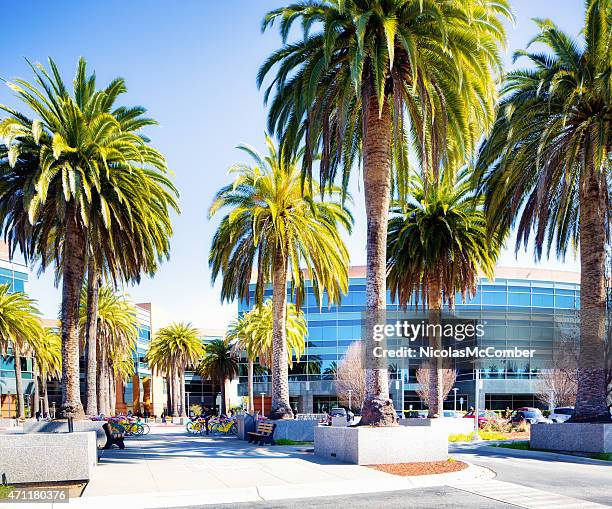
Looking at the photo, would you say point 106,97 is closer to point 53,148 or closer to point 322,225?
point 53,148

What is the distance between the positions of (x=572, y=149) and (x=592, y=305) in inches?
211

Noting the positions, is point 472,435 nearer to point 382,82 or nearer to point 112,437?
point 112,437

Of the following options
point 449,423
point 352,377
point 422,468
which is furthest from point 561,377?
point 422,468

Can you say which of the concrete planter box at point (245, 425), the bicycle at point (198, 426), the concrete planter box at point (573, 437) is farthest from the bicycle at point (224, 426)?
the concrete planter box at point (573, 437)

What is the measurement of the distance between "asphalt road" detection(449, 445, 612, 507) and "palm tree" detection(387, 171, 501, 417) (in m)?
9.19

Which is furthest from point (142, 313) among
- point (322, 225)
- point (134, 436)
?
point (322, 225)

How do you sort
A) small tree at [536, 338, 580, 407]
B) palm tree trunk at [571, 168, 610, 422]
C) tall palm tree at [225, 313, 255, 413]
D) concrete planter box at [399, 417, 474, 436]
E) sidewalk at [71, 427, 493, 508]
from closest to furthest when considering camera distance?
1. sidewalk at [71, 427, 493, 508]
2. palm tree trunk at [571, 168, 610, 422]
3. concrete planter box at [399, 417, 474, 436]
4. small tree at [536, 338, 580, 407]
5. tall palm tree at [225, 313, 255, 413]

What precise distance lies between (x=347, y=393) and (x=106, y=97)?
153 feet

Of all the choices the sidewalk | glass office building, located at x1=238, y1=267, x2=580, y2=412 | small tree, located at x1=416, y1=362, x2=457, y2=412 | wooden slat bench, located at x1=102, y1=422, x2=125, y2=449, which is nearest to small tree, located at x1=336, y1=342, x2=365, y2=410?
glass office building, located at x1=238, y1=267, x2=580, y2=412

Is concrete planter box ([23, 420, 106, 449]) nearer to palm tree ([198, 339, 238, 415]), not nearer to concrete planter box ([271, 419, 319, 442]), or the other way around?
concrete planter box ([271, 419, 319, 442])

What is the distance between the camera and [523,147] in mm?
23078

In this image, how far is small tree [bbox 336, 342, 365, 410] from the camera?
62.5m

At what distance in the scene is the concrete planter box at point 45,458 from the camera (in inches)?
528

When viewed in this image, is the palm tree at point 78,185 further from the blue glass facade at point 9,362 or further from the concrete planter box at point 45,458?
the blue glass facade at point 9,362
